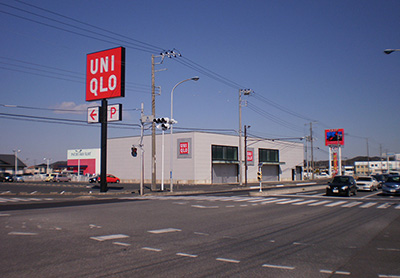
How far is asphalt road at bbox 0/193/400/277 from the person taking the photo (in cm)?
647

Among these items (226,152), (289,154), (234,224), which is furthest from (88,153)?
(234,224)

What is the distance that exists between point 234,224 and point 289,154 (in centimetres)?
7874

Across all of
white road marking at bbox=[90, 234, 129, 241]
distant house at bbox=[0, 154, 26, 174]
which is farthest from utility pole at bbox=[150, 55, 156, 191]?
distant house at bbox=[0, 154, 26, 174]

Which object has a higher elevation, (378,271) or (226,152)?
(226,152)

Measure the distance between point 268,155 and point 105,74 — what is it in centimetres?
5363

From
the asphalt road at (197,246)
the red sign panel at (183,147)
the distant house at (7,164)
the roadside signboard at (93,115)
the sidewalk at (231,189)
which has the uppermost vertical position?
the roadside signboard at (93,115)

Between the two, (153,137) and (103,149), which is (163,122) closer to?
(153,137)

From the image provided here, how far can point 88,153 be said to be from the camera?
88.7m

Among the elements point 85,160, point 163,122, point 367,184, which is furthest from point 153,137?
point 85,160

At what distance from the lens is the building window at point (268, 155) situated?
77.2 m

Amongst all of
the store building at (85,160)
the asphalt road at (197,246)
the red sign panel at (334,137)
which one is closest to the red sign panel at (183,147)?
the store building at (85,160)

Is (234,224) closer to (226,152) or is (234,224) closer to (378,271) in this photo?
(378,271)

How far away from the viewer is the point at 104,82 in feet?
109

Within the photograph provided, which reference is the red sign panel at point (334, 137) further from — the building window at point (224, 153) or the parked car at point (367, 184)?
the parked car at point (367, 184)
